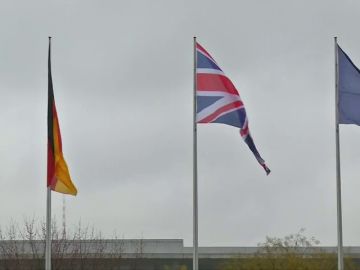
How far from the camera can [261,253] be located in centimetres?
6044

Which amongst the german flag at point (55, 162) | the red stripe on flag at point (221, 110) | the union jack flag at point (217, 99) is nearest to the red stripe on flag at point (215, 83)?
the union jack flag at point (217, 99)

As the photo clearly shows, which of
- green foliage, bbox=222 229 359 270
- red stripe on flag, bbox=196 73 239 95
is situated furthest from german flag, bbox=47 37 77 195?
green foliage, bbox=222 229 359 270

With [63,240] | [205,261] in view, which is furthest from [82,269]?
[205,261]

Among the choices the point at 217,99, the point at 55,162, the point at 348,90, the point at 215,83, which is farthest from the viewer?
the point at 348,90

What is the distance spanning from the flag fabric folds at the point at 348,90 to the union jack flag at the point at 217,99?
10.8 feet

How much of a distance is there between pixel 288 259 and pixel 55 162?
28.1m

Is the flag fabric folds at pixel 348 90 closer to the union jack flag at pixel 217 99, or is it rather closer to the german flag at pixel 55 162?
the union jack flag at pixel 217 99

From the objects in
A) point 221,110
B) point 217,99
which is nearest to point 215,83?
point 217,99

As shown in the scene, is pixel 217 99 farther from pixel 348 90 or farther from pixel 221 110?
pixel 348 90

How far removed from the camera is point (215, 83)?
106ft

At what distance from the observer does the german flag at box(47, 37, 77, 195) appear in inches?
1227

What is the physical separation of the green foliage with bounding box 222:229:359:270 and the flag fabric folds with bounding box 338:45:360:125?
24592 millimetres

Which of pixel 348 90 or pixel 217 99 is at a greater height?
pixel 348 90

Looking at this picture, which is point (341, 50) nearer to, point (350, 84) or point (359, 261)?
point (350, 84)
